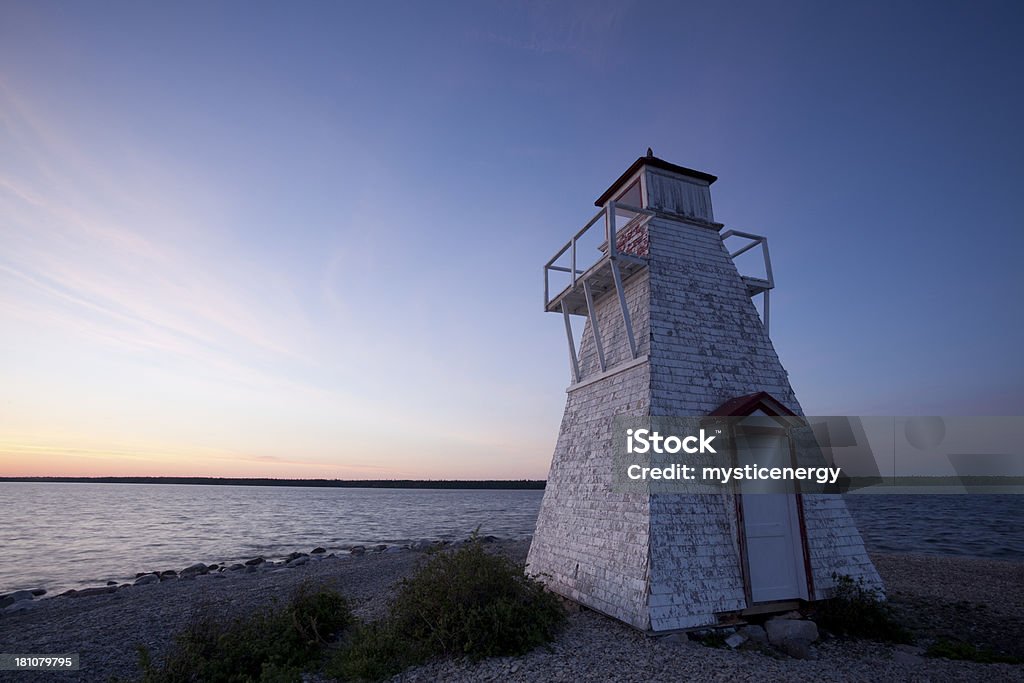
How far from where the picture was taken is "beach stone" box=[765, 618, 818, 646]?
27.1ft

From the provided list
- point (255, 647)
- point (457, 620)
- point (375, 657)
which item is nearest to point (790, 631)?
point (457, 620)

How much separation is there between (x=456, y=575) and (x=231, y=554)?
25.5 metres

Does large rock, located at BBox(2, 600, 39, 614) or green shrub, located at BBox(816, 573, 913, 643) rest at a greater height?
green shrub, located at BBox(816, 573, 913, 643)

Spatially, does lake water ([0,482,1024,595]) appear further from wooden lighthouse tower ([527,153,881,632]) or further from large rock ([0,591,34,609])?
wooden lighthouse tower ([527,153,881,632])

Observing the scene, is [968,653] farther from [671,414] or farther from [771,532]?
[671,414]

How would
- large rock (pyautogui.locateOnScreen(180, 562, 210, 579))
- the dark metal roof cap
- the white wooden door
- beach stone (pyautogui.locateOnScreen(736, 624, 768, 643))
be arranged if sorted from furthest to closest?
large rock (pyautogui.locateOnScreen(180, 562, 210, 579))
the dark metal roof cap
the white wooden door
beach stone (pyautogui.locateOnScreen(736, 624, 768, 643))

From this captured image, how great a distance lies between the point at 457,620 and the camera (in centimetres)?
802

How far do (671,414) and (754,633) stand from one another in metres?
3.83

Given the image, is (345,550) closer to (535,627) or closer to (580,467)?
(580,467)

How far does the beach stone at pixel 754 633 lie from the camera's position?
838 centimetres

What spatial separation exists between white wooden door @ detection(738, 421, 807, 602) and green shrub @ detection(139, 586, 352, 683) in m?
7.75

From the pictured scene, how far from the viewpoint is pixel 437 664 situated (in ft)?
24.6

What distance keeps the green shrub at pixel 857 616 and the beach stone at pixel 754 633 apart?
145 centimetres

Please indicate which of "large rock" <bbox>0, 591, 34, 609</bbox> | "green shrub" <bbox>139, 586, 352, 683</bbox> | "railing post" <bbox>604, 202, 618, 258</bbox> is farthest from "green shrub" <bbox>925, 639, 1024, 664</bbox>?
"large rock" <bbox>0, 591, 34, 609</bbox>
